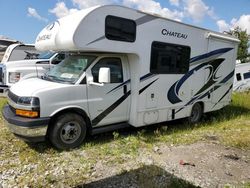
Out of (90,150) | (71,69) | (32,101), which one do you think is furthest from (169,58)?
(32,101)

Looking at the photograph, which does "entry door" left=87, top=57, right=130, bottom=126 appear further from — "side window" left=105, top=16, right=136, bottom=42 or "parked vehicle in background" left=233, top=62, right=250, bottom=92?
"parked vehicle in background" left=233, top=62, right=250, bottom=92

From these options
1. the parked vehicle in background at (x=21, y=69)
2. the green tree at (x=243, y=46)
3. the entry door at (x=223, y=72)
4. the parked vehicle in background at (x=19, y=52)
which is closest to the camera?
the entry door at (x=223, y=72)

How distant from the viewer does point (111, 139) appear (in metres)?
6.71

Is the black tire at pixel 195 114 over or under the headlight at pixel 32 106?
under

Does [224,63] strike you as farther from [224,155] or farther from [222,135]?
[224,155]

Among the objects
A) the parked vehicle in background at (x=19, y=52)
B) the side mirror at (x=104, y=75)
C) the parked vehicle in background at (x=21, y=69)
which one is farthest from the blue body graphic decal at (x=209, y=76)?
→ the parked vehicle in background at (x=19, y=52)

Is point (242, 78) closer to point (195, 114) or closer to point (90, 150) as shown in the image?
point (195, 114)

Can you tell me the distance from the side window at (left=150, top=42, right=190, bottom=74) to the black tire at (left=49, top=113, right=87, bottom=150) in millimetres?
2235

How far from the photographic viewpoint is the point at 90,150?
5.80m

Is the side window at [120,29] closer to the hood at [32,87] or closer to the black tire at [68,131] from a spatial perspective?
the hood at [32,87]

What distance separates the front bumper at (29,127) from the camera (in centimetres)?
529

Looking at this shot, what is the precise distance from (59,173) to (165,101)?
11.8ft

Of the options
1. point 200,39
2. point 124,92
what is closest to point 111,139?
point 124,92

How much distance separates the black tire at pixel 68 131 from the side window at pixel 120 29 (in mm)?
1861
